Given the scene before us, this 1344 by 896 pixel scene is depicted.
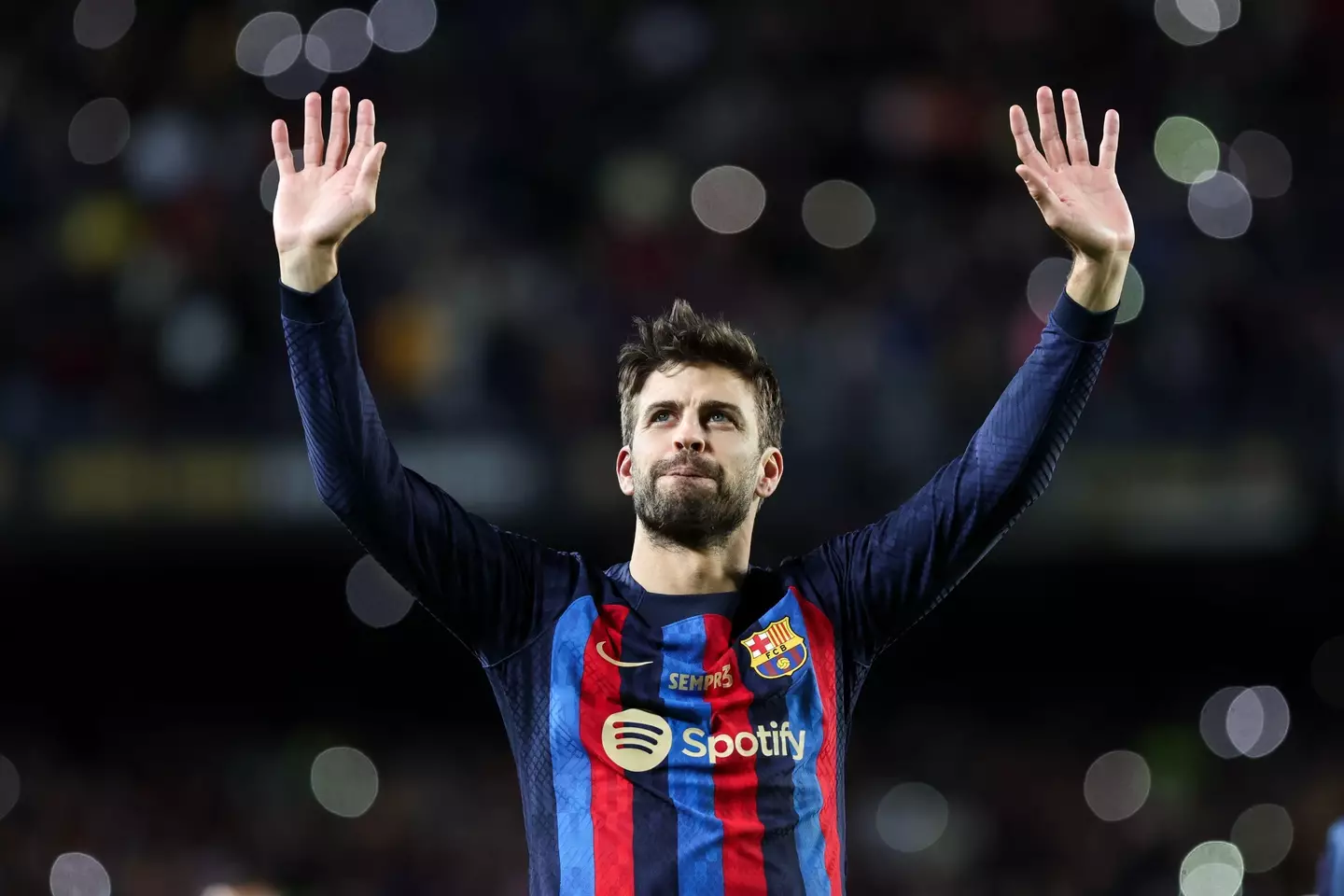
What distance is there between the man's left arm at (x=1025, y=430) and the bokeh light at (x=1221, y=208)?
743 cm

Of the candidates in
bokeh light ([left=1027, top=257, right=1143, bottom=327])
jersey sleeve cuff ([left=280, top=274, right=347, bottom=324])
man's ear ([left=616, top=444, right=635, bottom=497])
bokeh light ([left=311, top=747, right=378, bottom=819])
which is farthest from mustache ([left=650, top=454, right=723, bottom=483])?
bokeh light ([left=311, top=747, right=378, bottom=819])

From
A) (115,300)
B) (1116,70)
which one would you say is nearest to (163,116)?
(115,300)

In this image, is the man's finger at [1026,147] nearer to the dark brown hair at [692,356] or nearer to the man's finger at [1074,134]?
the man's finger at [1074,134]

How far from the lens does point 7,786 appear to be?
37.1 feet

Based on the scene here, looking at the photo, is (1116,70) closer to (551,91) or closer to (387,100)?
(551,91)

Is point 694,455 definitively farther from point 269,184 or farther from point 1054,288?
point 269,184

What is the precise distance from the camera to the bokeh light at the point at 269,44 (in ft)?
38.4

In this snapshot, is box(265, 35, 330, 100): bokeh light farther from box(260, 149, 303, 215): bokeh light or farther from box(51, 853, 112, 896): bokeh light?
box(51, 853, 112, 896): bokeh light

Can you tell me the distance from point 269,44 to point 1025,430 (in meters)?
9.68

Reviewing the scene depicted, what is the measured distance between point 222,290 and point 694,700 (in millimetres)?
7409

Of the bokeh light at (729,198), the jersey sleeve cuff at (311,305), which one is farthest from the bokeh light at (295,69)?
the jersey sleeve cuff at (311,305)

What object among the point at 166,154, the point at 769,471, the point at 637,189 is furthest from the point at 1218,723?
the point at 769,471

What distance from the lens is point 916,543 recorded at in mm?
3525

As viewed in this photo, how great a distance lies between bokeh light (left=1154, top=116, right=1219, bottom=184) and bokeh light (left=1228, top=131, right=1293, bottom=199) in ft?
0.55
